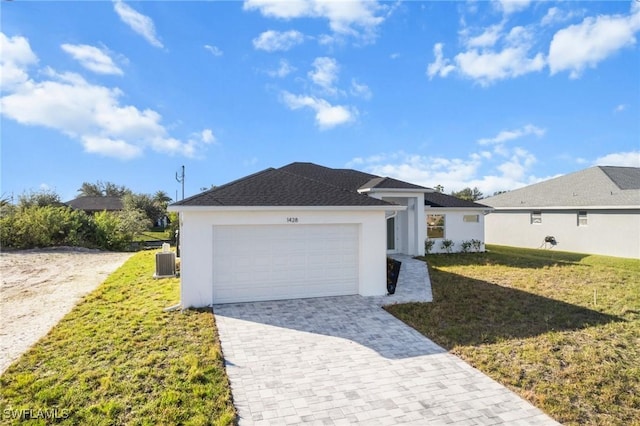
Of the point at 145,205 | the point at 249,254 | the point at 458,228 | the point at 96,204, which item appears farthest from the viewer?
the point at 96,204

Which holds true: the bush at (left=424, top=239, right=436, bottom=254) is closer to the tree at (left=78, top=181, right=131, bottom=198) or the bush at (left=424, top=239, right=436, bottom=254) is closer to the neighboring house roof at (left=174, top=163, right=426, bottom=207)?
the neighboring house roof at (left=174, top=163, right=426, bottom=207)

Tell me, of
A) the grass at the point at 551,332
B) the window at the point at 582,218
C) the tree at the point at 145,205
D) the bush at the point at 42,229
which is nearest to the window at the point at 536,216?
the window at the point at 582,218

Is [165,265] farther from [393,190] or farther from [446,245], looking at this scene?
[446,245]

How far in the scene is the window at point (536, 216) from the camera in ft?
78.8

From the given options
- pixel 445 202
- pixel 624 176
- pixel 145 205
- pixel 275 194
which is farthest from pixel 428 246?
pixel 145 205

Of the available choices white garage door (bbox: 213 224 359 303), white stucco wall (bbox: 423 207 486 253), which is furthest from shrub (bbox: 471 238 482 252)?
white garage door (bbox: 213 224 359 303)

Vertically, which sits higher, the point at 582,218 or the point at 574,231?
the point at 582,218

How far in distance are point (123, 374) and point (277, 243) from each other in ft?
16.0

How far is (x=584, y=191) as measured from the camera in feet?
74.1

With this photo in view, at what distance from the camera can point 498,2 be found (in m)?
12.5

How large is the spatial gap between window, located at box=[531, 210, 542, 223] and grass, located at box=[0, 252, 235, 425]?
2414 cm

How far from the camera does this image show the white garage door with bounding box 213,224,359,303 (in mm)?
9117

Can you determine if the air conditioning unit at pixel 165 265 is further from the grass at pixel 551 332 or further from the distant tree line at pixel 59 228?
the distant tree line at pixel 59 228

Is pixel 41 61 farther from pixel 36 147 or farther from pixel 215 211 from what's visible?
pixel 215 211
